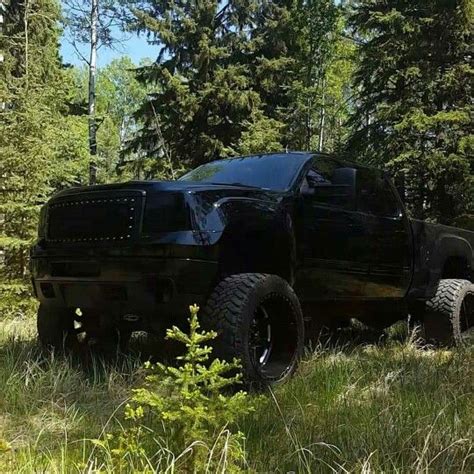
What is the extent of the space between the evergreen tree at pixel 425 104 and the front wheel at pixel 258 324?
10.8m

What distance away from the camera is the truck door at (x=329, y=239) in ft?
15.0

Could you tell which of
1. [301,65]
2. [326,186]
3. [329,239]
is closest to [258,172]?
[326,186]

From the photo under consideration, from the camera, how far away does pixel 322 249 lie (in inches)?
183

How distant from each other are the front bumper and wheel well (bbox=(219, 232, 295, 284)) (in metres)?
0.22

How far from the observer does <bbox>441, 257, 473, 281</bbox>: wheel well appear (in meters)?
6.58

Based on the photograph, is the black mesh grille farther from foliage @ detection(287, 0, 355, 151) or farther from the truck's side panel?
foliage @ detection(287, 0, 355, 151)

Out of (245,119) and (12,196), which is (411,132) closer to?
(245,119)

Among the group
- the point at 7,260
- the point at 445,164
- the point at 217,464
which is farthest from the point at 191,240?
the point at 445,164

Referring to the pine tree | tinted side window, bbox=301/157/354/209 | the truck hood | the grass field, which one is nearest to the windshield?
tinted side window, bbox=301/157/354/209

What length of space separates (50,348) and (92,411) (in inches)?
54.0

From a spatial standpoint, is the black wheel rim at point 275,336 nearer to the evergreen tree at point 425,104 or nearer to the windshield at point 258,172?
the windshield at point 258,172

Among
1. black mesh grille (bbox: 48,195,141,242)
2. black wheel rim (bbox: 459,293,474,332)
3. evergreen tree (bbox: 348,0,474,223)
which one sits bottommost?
black wheel rim (bbox: 459,293,474,332)

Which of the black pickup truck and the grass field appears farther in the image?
the black pickup truck

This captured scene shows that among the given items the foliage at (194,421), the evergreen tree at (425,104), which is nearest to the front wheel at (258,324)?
the foliage at (194,421)
